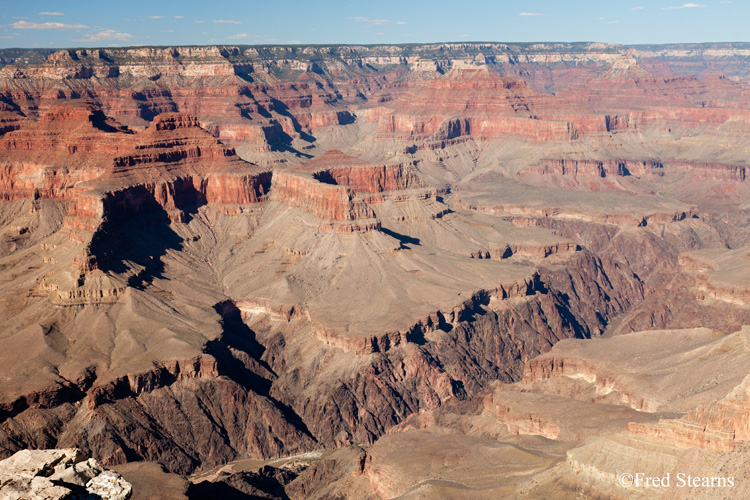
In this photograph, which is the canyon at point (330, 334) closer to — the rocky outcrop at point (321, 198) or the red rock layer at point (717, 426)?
the red rock layer at point (717, 426)

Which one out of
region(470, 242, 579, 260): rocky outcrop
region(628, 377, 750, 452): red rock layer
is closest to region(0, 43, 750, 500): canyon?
region(628, 377, 750, 452): red rock layer

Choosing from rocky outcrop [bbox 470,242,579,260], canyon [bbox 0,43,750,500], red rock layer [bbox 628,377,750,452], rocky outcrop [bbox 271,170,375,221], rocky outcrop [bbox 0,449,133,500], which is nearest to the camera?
rocky outcrop [bbox 0,449,133,500]

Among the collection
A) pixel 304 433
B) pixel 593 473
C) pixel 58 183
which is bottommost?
pixel 304 433

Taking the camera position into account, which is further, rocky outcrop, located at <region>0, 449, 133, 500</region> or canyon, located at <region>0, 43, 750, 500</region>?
canyon, located at <region>0, 43, 750, 500</region>

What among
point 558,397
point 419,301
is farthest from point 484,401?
point 419,301

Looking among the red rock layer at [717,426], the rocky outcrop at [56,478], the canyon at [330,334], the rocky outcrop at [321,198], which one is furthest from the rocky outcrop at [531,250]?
the rocky outcrop at [56,478]

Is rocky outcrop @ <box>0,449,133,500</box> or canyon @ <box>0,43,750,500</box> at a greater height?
rocky outcrop @ <box>0,449,133,500</box>

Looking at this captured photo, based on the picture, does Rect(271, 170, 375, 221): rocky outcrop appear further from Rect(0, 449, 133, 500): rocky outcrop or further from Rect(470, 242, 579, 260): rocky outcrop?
Rect(0, 449, 133, 500): rocky outcrop

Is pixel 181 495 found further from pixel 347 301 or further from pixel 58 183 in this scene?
pixel 58 183

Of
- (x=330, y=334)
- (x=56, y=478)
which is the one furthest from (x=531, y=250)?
(x=56, y=478)
